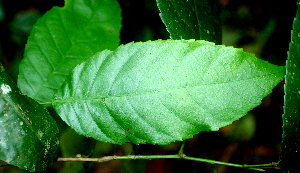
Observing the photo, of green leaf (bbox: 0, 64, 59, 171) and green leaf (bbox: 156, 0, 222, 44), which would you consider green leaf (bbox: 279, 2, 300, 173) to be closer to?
green leaf (bbox: 156, 0, 222, 44)

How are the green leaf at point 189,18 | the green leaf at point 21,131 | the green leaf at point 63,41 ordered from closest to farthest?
the green leaf at point 21,131 → the green leaf at point 189,18 → the green leaf at point 63,41

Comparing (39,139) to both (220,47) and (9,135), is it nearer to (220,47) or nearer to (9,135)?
(9,135)

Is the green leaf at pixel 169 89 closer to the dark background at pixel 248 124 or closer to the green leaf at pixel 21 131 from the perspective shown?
the green leaf at pixel 21 131

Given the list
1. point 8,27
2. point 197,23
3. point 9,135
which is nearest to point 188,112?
point 197,23

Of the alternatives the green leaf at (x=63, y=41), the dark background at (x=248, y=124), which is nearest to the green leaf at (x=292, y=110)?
the green leaf at (x=63, y=41)

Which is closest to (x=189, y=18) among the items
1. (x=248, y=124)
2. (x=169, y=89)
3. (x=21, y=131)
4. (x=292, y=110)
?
(x=169, y=89)

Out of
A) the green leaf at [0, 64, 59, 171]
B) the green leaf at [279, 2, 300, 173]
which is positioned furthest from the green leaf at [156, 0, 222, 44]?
the green leaf at [0, 64, 59, 171]
